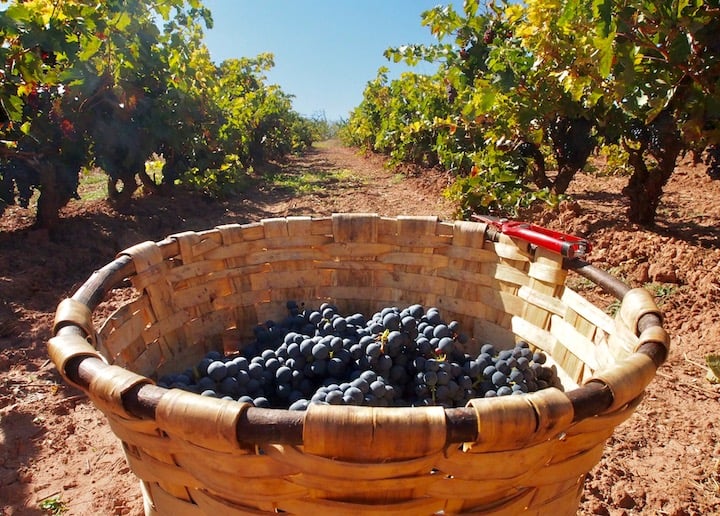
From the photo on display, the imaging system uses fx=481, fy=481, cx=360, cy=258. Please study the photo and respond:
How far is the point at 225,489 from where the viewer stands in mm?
839

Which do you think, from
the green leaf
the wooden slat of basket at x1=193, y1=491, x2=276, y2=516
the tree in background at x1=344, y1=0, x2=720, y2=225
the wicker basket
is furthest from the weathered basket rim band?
the green leaf

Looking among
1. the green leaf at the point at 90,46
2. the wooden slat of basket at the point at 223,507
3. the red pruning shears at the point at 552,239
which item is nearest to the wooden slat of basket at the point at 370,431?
the wooden slat of basket at the point at 223,507

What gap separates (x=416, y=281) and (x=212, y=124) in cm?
712

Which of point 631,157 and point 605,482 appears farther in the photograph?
point 631,157

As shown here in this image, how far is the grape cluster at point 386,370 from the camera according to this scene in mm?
1493

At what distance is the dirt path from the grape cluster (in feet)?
2.13

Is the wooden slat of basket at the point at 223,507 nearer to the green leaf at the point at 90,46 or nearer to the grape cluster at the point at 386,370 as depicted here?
the grape cluster at the point at 386,370

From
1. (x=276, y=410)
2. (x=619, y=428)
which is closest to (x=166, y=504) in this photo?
(x=276, y=410)

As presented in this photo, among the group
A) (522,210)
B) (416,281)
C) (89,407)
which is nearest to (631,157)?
(522,210)

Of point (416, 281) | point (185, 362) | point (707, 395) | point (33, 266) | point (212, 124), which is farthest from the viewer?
point (212, 124)

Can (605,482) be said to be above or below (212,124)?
below

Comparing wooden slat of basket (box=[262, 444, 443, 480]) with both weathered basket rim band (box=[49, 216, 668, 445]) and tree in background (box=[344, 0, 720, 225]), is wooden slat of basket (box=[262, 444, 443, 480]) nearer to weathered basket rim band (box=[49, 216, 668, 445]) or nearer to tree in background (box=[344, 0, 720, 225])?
weathered basket rim band (box=[49, 216, 668, 445])

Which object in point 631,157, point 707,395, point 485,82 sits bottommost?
point 707,395

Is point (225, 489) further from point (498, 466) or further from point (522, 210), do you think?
point (522, 210)
